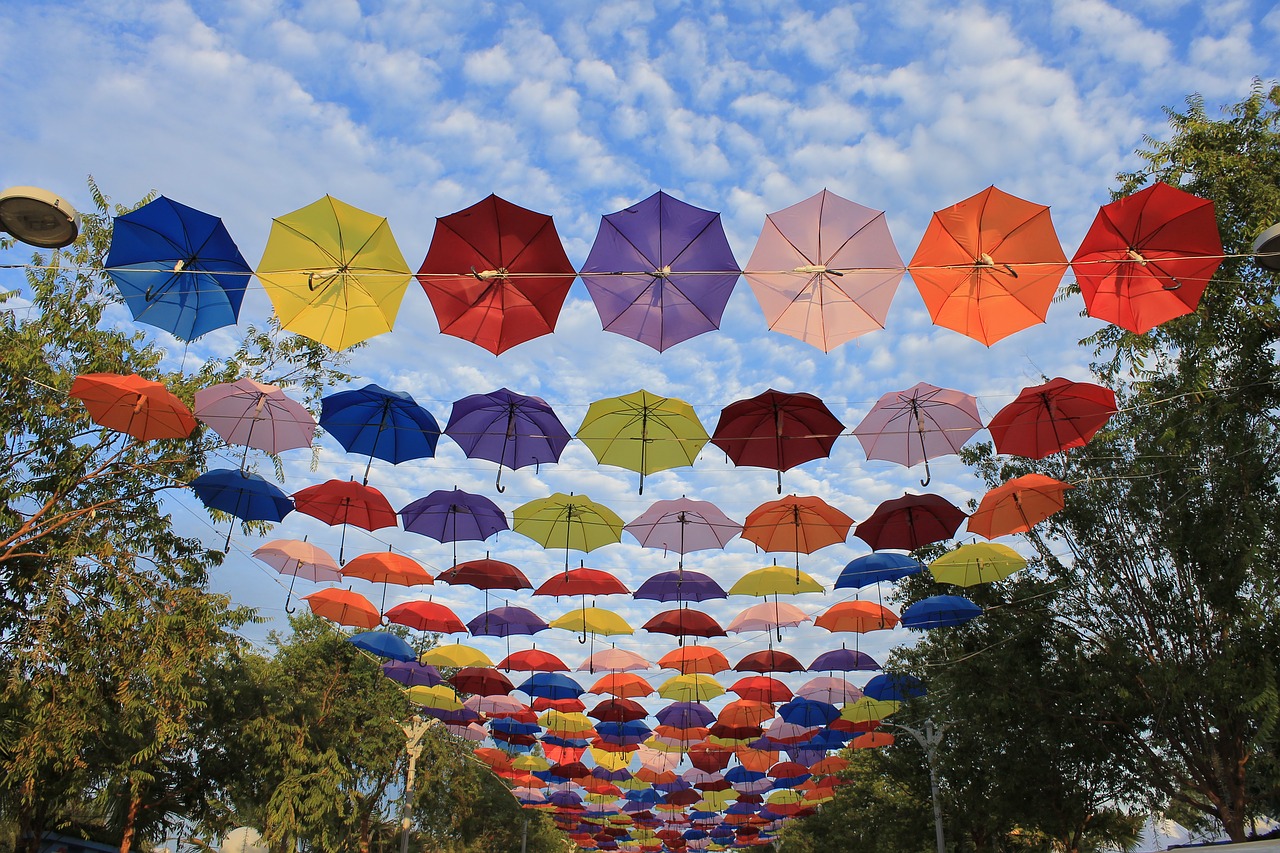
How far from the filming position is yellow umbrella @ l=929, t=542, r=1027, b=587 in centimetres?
1466

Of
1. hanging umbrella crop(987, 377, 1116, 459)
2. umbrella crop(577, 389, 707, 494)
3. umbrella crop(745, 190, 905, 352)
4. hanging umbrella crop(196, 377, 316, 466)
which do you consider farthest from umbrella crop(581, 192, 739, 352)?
hanging umbrella crop(196, 377, 316, 466)

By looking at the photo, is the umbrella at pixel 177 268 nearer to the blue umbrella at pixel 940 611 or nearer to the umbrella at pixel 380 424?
the umbrella at pixel 380 424

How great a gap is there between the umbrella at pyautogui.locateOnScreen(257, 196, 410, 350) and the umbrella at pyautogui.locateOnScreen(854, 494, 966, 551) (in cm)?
852

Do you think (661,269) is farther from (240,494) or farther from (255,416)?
(240,494)

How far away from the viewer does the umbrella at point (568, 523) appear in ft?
47.5

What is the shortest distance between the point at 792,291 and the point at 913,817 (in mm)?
25774

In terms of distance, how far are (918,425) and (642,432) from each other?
4032 mm

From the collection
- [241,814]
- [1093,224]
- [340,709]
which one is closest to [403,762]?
[340,709]

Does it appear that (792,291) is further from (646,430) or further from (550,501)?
(550,501)

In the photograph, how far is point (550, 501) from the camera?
14438mm

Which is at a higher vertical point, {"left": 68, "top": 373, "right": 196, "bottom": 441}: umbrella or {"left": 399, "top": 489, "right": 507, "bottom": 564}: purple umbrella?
{"left": 68, "top": 373, "right": 196, "bottom": 441}: umbrella

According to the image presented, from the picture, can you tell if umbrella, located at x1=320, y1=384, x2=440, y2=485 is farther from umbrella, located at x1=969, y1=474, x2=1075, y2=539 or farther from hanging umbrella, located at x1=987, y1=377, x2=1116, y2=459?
umbrella, located at x1=969, y1=474, x2=1075, y2=539

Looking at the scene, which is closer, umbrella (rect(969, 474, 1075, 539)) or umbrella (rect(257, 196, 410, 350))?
umbrella (rect(257, 196, 410, 350))

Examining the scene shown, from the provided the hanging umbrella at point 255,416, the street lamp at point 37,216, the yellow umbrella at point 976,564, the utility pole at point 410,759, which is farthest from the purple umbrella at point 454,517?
the utility pole at point 410,759
